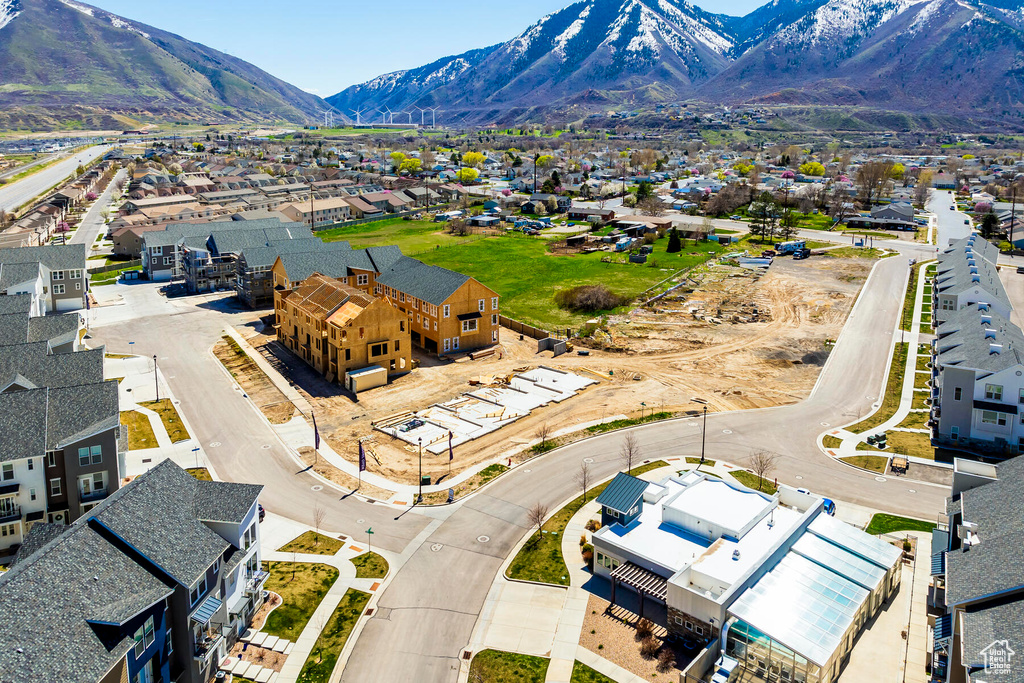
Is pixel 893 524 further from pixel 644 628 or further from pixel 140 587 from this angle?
pixel 140 587

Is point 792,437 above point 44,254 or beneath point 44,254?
beneath

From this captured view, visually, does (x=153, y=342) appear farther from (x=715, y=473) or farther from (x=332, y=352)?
(x=715, y=473)

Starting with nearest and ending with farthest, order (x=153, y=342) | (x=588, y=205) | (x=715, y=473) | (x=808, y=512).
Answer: (x=808, y=512), (x=715, y=473), (x=153, y=342), (x=588, y=205)

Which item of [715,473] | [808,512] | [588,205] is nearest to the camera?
[808,512]

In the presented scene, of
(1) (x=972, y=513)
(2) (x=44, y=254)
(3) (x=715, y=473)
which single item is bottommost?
(3) (x=715, y=473)

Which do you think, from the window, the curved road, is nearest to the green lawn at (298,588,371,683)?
the curved road

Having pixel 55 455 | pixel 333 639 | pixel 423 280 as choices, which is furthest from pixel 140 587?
pixel 423 280

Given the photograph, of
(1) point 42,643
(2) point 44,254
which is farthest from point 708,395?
(2) point 44,254
